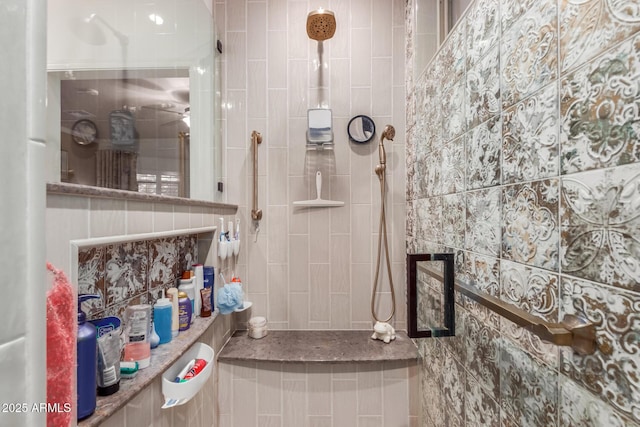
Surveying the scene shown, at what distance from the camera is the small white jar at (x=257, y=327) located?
5.41ft

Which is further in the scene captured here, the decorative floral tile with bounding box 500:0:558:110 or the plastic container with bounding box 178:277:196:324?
the plastic container with bounding box 178:277:196:324

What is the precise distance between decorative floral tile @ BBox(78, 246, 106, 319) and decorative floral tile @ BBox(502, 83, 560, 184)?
1.19 m

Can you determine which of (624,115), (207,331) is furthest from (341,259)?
(624,115)

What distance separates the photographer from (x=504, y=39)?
791 mm

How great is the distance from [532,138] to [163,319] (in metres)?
1.28

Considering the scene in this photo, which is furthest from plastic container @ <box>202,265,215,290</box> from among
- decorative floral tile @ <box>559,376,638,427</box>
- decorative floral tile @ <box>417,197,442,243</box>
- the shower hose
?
decorative floral tile @ <box>559,376,638,427</box>

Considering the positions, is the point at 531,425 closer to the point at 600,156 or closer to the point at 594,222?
the point at 594,222

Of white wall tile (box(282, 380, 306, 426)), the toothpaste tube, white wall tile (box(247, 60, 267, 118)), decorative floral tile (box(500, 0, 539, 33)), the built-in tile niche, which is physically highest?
white wall tile (box(247, 60, 267, 118))

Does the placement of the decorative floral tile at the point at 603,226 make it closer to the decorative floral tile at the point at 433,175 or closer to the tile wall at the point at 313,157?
the decorative floral tile at the point at 433,175

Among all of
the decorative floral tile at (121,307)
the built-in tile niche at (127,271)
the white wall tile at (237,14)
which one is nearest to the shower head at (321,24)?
the white wall tile at (237,14)

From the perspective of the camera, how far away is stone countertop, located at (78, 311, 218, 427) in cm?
67

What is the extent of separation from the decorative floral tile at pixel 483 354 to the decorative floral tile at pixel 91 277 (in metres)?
1.19

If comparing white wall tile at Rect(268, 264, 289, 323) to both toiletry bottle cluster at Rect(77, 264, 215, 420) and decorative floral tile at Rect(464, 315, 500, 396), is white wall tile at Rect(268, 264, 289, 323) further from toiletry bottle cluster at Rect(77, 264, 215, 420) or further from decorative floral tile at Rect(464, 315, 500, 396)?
decorative floral tile at Rect(464, 315, 500, 396)

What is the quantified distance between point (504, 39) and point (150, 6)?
125 centimetres
